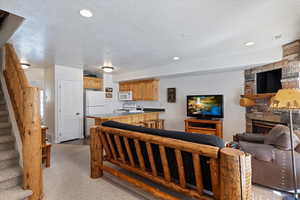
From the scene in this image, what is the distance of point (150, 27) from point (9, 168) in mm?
2914

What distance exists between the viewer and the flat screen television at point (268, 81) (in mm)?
3509

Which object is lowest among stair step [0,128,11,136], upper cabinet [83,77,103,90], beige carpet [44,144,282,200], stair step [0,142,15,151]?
beige carpet [44,144,282,200]

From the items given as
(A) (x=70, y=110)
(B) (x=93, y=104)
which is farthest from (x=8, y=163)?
(B) (x=93, y=104)

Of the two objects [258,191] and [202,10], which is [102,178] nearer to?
[258,191]

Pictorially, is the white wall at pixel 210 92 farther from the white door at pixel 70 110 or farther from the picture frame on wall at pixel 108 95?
the white door at pixel 70 110

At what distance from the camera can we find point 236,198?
3.84 feet

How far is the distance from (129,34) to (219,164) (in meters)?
2.39

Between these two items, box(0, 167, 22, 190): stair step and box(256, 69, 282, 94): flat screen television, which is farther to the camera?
box(256, 69, 282, 94): flat screen television

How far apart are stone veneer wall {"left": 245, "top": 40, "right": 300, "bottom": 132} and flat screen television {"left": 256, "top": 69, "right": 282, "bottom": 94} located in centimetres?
10

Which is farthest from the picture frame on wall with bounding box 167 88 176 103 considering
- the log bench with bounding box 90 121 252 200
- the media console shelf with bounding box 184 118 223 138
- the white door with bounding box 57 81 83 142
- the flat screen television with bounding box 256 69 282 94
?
the log bench with bounding box 90 121 252 200

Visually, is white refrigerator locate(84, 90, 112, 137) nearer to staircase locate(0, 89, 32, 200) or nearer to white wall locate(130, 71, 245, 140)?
white wall locate(130, 71, 245, 140)

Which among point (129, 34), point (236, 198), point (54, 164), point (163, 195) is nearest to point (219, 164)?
point (236, 198)

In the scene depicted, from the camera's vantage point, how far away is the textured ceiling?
5.87ft

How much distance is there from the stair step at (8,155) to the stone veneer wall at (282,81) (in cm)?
495
